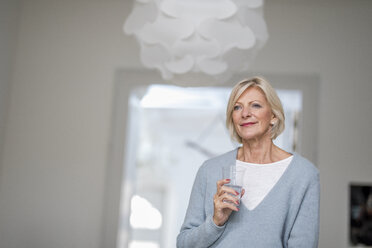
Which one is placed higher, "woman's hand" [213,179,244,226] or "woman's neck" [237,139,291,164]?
"woman's neck" [237,139,291,164]

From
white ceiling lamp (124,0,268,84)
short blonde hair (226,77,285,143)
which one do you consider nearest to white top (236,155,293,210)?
short blonde hair (226,77,285,143)

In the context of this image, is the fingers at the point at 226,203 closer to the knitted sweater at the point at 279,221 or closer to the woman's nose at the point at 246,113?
the knitted sweater at the point at 279,221

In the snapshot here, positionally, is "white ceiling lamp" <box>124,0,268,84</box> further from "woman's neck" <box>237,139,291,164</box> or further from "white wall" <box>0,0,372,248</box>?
"white wall" <box>0,0,372,248</box>

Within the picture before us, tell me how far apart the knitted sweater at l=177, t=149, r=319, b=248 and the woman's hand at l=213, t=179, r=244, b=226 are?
0.03 metres

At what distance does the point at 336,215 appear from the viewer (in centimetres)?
328

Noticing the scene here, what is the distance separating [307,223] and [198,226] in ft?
0.99

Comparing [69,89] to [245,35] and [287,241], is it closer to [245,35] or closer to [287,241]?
[245,35]

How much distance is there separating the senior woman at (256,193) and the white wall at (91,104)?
2121 mm

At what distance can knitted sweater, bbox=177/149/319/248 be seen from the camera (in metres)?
1.23

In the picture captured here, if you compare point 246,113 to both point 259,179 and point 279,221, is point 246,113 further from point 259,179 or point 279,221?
point 279,221

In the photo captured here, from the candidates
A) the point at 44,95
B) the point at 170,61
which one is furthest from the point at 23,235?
the point at 170,61

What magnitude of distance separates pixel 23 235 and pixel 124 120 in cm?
113

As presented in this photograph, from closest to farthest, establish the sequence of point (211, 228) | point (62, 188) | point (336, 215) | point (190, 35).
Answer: point (211, 228) → point (190, 35) → point (336, 215) → point (62, 188)

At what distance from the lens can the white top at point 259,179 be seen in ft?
4.22
